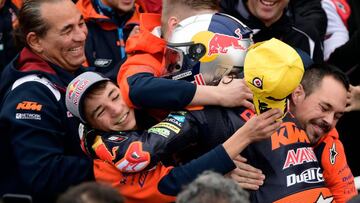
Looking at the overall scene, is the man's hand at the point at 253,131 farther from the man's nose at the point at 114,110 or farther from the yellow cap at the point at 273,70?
the man's nose at the point at 114,110

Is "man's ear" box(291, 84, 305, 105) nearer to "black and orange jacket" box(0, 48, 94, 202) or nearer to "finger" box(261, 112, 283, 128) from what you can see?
"finger" box(261, 112, 283, 128)

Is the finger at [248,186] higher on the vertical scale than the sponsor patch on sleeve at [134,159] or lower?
lower

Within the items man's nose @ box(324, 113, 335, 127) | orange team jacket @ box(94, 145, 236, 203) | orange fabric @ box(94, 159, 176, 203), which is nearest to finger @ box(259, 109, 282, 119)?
orange team jacket @ box(94, 145, 236, 203)

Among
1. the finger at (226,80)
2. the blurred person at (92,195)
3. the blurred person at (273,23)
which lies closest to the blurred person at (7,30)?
the blurred person at (273,23)

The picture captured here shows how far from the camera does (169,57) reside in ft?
13.3

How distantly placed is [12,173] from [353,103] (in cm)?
211

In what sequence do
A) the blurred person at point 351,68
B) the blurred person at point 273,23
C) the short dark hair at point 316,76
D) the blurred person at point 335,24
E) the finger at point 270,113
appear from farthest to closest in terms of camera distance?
Answer: the blurred person at point 335,24 → the blurred person at point 351,68 → the blurred person at point 273,23 → the short dark hair at point 316,76 → the finger at point 270,113

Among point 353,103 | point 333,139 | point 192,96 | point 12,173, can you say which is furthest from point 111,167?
point 353,103

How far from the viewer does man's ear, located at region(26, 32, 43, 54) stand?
4480mm

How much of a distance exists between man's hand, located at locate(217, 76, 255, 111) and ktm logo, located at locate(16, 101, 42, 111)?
0.94 metres

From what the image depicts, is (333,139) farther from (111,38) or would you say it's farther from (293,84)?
(111,38)

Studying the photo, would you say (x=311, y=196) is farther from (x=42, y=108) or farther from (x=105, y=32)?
(x=105, y=32)

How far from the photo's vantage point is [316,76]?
14.1ft

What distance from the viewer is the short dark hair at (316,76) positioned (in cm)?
428
